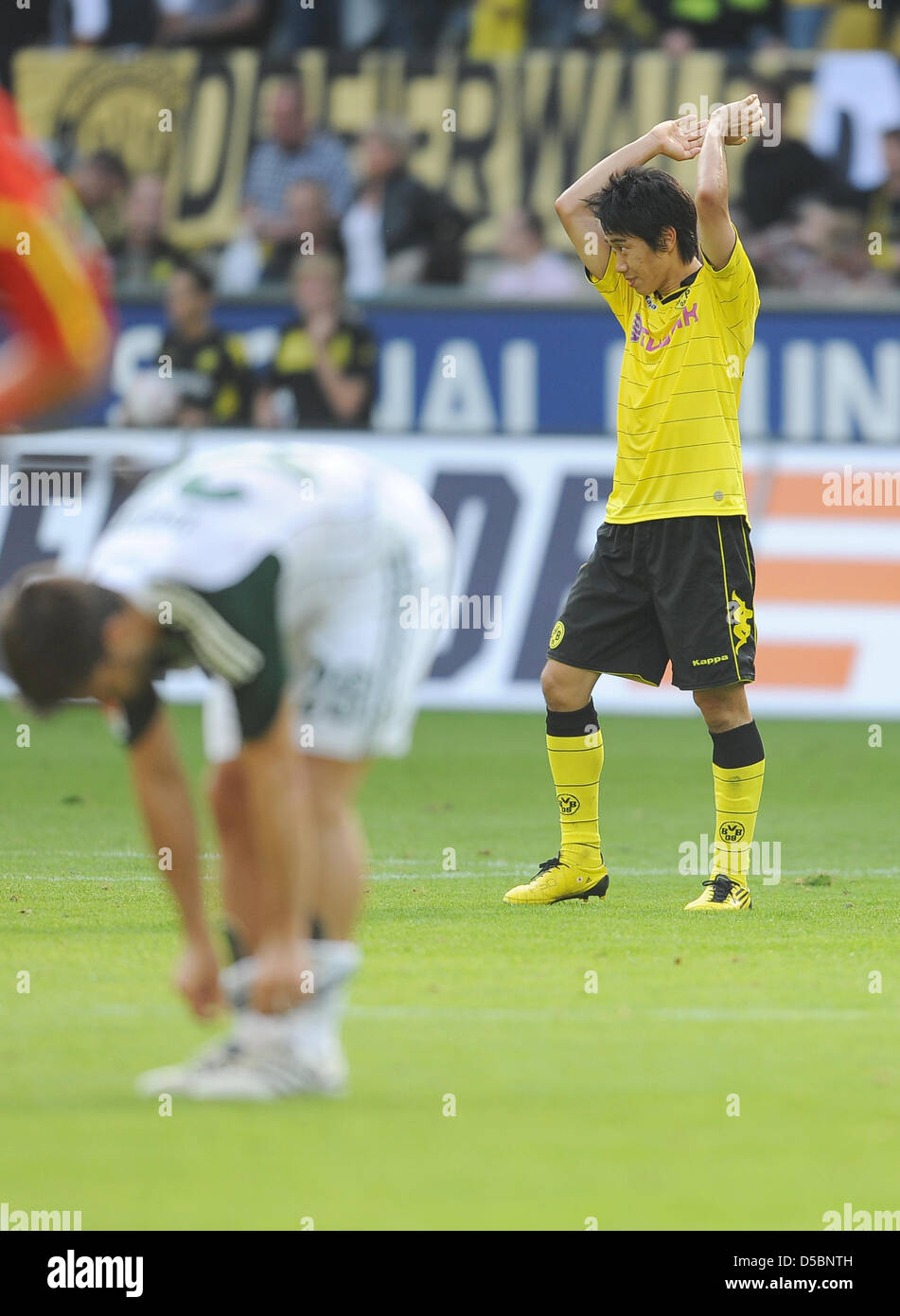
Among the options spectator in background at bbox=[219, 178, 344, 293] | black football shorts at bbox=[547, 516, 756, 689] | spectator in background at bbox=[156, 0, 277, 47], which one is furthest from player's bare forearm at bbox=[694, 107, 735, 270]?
spectator in background at bbox=[156, 0, 277, 47]

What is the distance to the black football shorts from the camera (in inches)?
302

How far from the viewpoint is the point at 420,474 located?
14.0 metres

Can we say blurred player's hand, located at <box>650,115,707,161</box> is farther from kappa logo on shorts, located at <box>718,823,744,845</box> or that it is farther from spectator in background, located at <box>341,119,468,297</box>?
spectator in background, located at <box>341,119,468,297</box>

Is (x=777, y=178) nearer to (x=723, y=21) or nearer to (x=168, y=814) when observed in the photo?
(x=723, y=21)

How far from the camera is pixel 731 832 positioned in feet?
25.6

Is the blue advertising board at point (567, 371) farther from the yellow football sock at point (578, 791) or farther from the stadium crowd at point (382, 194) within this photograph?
the yellow football sock at point (578, 791)

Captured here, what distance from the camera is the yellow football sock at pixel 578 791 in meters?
7.86

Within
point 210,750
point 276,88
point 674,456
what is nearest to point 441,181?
point 276,88

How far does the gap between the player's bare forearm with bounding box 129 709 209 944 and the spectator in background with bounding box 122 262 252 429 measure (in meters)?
9.99

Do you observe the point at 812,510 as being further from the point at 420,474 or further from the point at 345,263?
the point at 345,263

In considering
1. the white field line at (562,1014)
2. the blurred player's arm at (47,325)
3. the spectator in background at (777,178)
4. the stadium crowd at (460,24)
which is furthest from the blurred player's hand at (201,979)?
the stadium crowd at (460,24)

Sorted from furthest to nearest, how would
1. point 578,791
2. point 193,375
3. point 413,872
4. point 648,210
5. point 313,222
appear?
point 313,222
point 193,375
point 413,872
point 578,791
point 648,210

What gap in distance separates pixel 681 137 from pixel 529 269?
9313mm

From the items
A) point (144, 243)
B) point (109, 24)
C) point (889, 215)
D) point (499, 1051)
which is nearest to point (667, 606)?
point (499, 1051)
